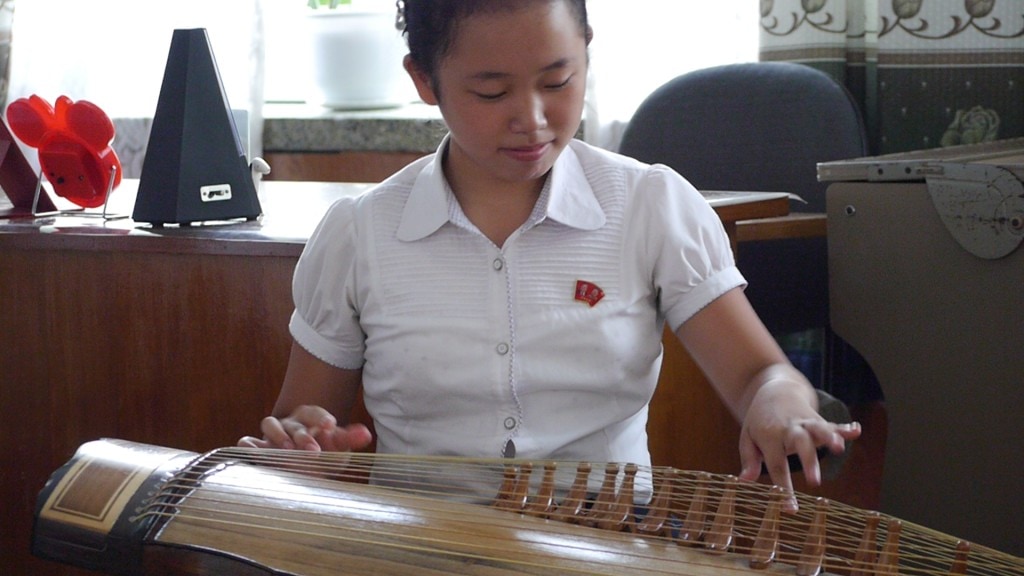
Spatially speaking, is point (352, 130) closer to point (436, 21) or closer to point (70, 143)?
point (70, 143)

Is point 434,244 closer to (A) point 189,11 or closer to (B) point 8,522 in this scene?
(B) point 8,522

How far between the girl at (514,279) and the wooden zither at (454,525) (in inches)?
7.1

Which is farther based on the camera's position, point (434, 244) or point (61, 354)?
point (61, 354)

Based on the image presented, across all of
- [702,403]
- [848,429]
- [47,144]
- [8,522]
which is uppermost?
[47,144]

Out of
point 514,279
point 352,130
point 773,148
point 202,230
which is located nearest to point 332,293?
Result: point 514,279

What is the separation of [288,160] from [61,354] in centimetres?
156

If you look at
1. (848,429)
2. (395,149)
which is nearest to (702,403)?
(848,429)

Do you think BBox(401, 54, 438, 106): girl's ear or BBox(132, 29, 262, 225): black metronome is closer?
BBox(401, 54, 438, 106): girl's ear

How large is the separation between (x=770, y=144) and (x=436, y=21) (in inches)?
46.9

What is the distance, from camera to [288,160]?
10.1 ft

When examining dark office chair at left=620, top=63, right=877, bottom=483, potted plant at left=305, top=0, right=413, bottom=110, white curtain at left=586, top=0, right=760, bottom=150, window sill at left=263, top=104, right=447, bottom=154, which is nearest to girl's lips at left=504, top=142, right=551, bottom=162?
dark office chair at left=620, top=63, right=877, bottom=483

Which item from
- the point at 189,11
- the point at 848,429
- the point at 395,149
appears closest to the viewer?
the point at 848,429

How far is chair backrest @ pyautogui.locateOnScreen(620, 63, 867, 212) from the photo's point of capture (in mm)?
2100

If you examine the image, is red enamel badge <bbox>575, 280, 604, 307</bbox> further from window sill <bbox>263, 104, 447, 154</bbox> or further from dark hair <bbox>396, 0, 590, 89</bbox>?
window sill <bbox>263, 104, 447, 154</bbox>
